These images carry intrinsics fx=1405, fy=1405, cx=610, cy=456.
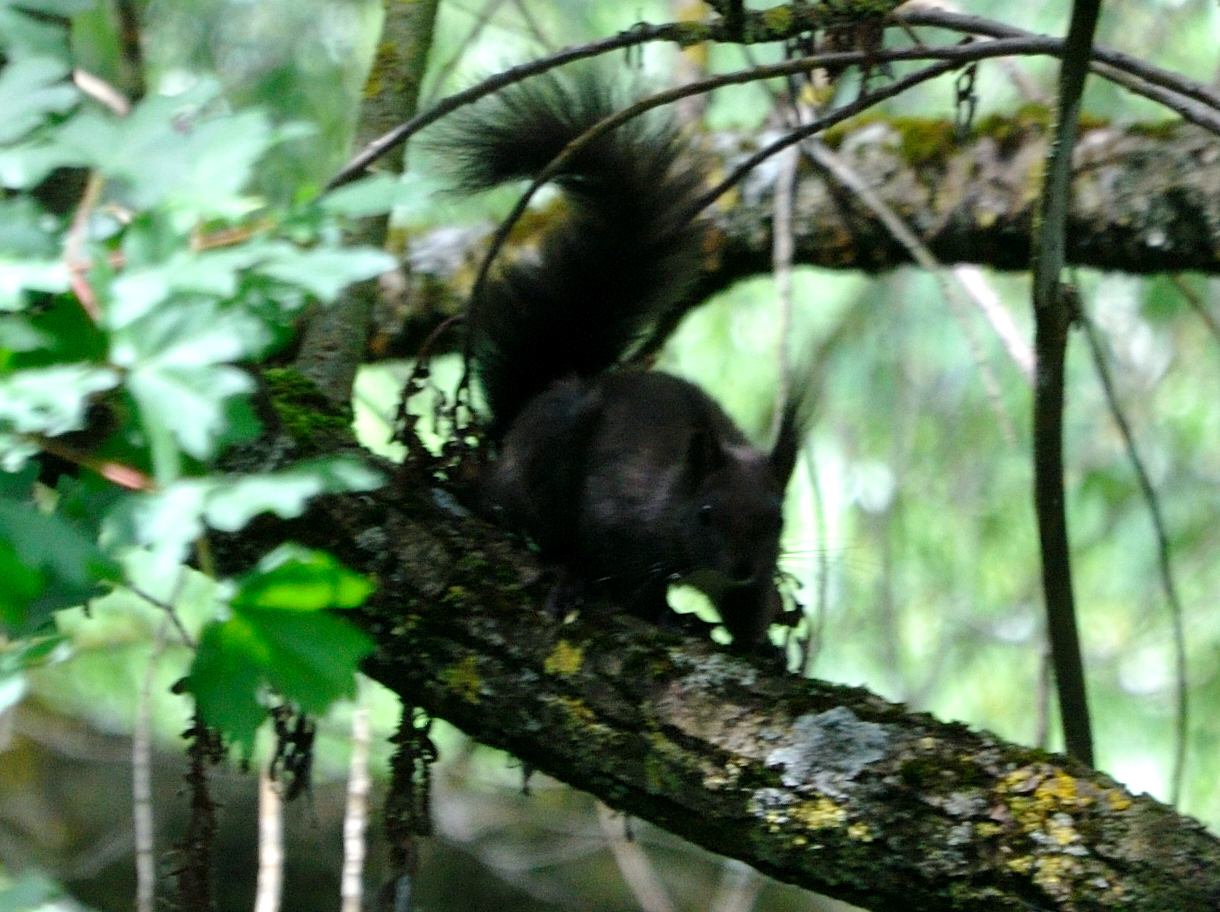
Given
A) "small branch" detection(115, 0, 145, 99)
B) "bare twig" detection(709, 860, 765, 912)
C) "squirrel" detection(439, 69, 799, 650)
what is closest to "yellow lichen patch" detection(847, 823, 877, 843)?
"squirrel" detection(439, 69, 799, 650)

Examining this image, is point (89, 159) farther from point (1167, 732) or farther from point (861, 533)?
point (1167, 732)

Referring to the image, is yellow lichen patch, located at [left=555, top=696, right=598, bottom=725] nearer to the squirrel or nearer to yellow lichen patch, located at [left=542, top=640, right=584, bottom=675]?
yellow lichen patch, located at [left=542, top=640, right=584, bottom=675]

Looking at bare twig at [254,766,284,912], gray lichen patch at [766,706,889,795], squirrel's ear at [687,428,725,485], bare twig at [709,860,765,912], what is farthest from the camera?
bare twig at [709,860,765,912]

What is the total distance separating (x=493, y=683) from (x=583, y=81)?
103cm

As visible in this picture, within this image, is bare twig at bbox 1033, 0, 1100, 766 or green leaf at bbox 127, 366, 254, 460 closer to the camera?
green leaf at bbox 127, 366, 254, 460

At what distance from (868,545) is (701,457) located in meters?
1.41

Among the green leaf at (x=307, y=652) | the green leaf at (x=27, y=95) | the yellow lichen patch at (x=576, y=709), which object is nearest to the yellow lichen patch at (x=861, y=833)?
the yellow lichen patch at (x=576, y=709)

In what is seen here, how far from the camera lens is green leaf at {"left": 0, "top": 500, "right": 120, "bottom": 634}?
82 cm

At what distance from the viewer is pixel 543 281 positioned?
8.34 feet

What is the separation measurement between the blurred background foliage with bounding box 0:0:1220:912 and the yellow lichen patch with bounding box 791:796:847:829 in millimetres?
2023

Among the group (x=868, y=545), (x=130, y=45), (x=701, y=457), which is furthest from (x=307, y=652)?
(x=868, y=545)

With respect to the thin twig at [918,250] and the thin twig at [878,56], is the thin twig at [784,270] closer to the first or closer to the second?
the thin twig at [918,250]

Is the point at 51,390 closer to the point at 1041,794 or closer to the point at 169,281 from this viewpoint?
the point at 169,281

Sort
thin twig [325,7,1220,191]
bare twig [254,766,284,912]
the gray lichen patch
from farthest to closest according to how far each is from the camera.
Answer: bare twig [254,766,284,912], thin twig [325,7,1220,191], the gray lichen patch
